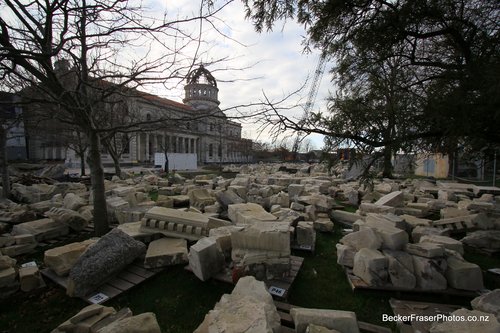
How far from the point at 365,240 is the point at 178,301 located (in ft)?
8.93

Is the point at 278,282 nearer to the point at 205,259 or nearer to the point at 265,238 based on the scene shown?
Answer: the point at 265,238


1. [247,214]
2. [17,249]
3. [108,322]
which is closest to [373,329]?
[108,322]

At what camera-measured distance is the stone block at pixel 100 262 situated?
3.21 metres

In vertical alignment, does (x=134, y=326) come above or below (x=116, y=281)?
above

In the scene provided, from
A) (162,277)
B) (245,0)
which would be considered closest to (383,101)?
(245,0)

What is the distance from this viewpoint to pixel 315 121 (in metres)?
4.28

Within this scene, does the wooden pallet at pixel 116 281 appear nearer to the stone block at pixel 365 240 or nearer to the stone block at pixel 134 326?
the stone block at pixel 134 326

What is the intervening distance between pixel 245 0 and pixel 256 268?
4.02m

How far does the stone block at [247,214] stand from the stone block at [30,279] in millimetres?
3132

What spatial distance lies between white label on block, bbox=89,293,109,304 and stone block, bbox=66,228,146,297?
13cm

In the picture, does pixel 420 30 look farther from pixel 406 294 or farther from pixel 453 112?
pixel 406 294

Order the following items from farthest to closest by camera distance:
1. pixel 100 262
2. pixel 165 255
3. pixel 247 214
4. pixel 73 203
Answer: pixel 73 203
pixel 247 214
pixel 165 255
pixel 100 262

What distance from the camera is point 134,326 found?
6.70ft

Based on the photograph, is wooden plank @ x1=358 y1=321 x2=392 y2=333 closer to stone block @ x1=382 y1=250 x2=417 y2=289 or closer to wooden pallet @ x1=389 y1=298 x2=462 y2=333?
wooden pallet @ x1=389 y1=298 x2=462 y2=333
